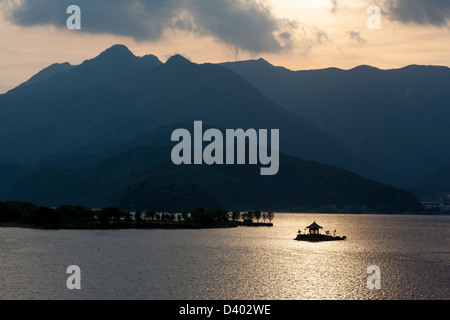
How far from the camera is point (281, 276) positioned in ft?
497

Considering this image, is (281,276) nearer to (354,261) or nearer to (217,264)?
(217,264)
